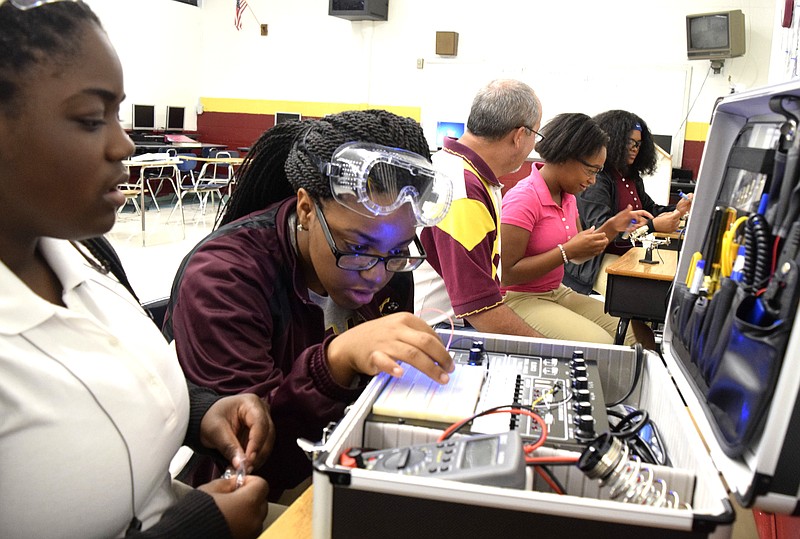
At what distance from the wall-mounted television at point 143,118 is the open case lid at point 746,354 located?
10053 millimetres

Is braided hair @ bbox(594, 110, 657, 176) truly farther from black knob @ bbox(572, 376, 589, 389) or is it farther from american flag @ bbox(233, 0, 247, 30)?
american flag @ bbox(233, 0, 247, 30)

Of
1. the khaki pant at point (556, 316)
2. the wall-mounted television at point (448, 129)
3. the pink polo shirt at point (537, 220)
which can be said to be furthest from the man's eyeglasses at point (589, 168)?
the wall-mounted television at point (448, 129)

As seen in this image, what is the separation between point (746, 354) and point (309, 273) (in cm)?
90

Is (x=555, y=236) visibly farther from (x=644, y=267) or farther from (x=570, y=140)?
(x=644, y=267)

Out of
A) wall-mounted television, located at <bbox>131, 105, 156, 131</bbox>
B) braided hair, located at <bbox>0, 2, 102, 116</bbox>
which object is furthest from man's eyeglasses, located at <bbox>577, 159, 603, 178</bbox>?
wall-mounted television, located at <bbox>131, 105, 156, 131</bbox>

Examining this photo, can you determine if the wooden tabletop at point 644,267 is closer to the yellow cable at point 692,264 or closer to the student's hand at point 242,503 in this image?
the yellow cable at point 692,264

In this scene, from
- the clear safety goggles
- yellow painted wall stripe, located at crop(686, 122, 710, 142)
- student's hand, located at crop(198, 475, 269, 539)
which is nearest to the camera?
student's hand, located at crop(198, 475, 269, 539)

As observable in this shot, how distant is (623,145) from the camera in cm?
398

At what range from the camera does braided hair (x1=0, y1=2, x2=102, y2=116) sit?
2.39ft

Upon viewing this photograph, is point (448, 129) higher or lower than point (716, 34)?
lower

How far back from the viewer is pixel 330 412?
1.18 meters

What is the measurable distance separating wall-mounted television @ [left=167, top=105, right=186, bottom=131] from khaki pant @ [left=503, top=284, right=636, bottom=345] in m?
9.10

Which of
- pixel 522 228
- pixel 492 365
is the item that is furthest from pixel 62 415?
pixel 522 228

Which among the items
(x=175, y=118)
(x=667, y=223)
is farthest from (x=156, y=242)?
(x=667, y=223)
